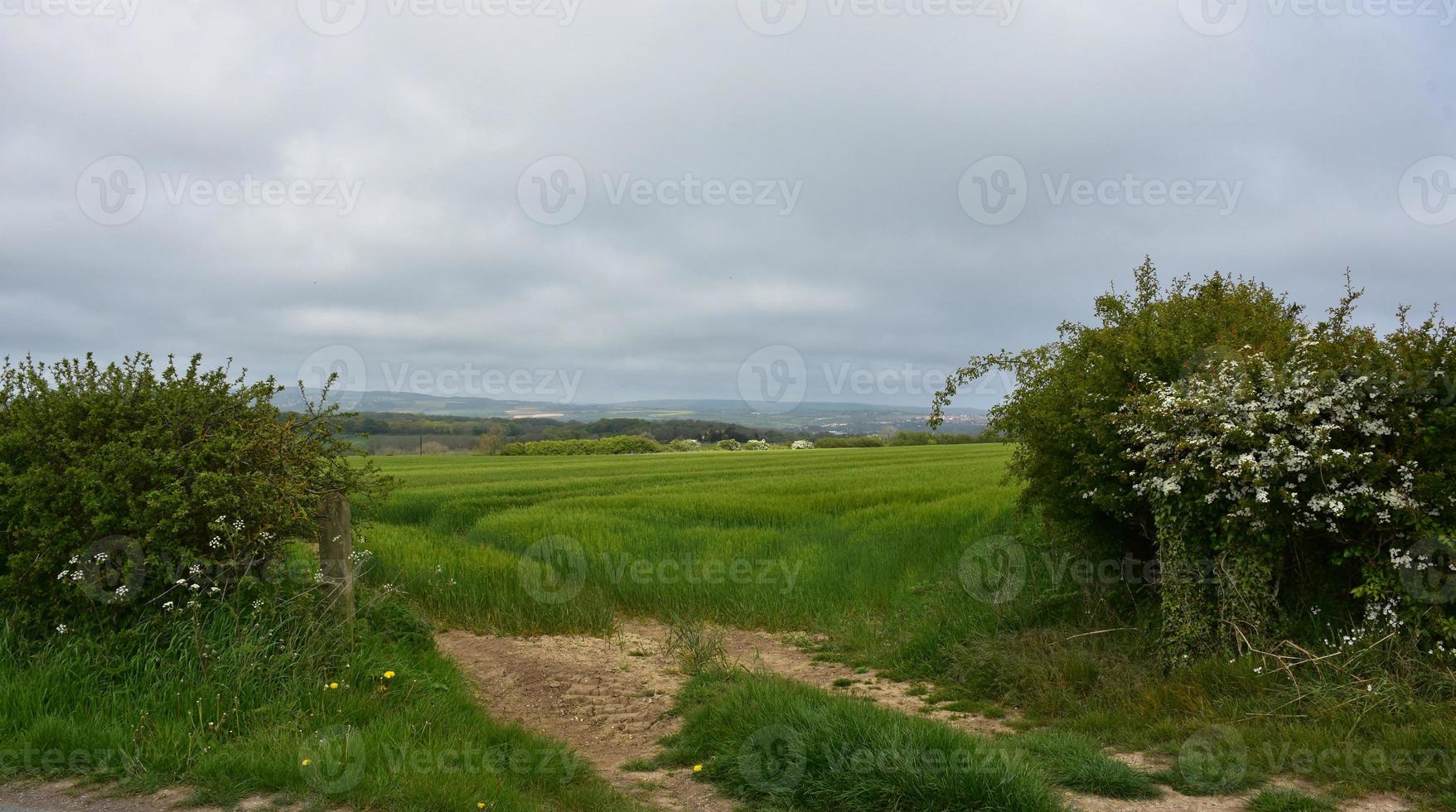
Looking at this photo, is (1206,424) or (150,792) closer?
(150,792)

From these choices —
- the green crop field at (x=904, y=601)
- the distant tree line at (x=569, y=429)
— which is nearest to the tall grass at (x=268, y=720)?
the green crop field at (x=904, y=601)

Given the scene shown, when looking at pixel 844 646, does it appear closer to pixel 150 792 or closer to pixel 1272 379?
pixel 1272 379

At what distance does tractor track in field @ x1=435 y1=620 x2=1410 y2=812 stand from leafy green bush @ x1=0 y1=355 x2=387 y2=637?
8.34 ft

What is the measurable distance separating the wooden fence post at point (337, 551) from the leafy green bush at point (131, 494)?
0.12 m

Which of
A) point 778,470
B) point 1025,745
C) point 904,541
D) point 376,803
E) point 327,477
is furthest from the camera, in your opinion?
point 778,470

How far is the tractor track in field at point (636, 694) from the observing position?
4.77 metres

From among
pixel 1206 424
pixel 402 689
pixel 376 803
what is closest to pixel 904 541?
pixel 1206 424

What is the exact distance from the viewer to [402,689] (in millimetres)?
6070

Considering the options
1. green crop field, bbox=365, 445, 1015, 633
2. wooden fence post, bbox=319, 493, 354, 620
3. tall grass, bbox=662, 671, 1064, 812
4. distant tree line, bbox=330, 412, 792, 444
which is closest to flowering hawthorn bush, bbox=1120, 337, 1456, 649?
green crop field, bbox=365, 445, 1015, 633

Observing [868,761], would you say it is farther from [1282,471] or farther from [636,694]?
[1282,471]

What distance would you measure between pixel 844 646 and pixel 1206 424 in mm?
4486

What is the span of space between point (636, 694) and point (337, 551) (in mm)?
2957

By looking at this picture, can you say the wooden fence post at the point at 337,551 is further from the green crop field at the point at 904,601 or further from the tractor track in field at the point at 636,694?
the green crop field at the point at 904,601

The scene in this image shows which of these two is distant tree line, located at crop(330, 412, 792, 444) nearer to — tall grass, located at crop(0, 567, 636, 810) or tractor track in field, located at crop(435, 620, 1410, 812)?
tractor track in field, located at crop(435, 620, 1410, 812)
